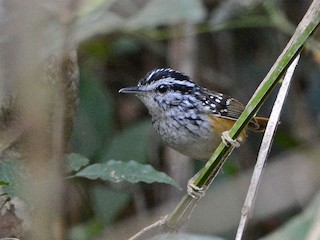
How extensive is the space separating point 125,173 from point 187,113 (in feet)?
3.68

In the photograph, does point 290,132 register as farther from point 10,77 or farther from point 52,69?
point 10,77

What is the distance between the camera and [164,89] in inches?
150

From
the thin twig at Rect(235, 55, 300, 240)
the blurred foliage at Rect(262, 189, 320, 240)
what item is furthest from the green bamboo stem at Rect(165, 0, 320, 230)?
the blurred foliage at Rect(262, 189, 320, 240)

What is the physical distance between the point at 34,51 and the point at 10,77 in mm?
146

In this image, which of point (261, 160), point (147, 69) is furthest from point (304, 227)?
point (147, 69)

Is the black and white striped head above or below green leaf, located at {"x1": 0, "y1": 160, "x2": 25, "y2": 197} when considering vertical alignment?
above

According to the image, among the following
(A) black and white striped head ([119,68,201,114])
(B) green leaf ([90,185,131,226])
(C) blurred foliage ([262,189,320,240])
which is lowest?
(B) green leaf ([90,185,131,226])

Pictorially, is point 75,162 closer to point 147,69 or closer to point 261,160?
point 261,160

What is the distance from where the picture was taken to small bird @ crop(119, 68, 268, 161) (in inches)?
142

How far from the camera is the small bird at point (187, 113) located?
3613mm

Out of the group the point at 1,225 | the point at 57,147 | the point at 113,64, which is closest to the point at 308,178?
the point at 113,64

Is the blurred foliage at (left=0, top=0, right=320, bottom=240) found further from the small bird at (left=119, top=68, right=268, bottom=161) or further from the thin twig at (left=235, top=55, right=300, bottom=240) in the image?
the thin twig at (left=235, top=55, right=300, bottom=240)

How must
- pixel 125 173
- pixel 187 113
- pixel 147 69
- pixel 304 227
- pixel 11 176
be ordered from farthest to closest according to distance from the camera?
1. pixel 147 69
2. pixel 187 113
3. pixel 125 173
4. pixel 11 176
5. pixel 304 227

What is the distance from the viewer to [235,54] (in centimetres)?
564
